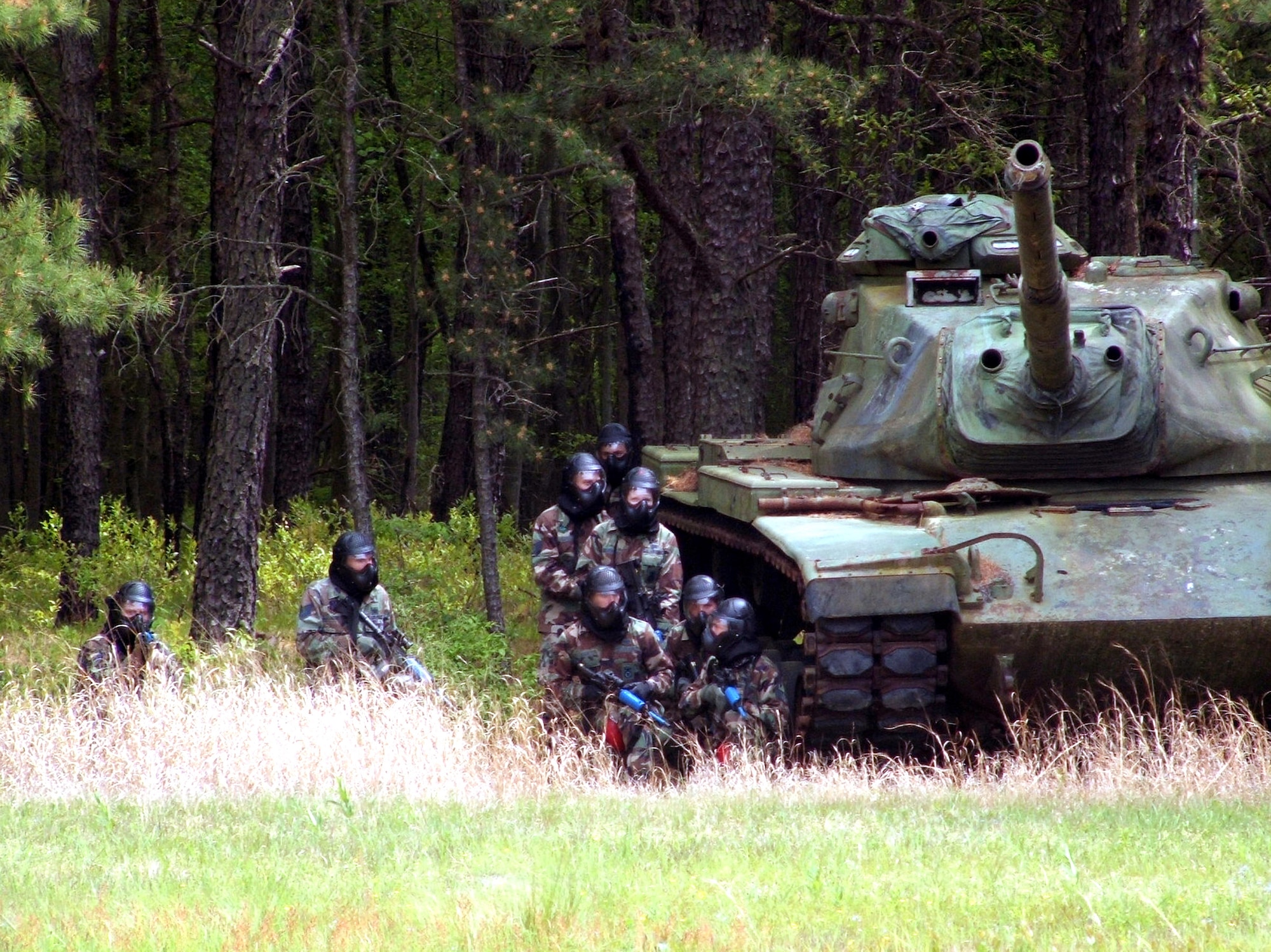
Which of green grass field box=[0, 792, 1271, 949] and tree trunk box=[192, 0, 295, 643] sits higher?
tree trunk box=[192, 0, 295, 643]

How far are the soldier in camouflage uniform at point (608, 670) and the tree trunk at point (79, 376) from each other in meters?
6.02

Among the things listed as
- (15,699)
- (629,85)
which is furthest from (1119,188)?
(15,699)

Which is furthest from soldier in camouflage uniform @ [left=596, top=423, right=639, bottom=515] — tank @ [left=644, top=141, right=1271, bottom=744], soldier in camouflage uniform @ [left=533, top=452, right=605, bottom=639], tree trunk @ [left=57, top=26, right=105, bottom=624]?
tree trunk @ [left=57, top=26, right=105, bottom=624]

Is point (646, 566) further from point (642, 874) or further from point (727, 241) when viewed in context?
point (727, 241)

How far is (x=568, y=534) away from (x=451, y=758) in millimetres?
2123

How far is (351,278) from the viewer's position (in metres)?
11.1

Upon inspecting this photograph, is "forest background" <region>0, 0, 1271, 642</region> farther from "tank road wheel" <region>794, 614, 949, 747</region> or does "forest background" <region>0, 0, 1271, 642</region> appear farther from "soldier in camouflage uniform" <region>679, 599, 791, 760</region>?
"tank road wheel" <region>794, 614, 949, 747</region>

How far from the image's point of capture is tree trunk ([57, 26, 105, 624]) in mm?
13109

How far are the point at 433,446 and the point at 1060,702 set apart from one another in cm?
2754

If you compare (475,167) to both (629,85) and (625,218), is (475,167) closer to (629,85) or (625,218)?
(629,85)

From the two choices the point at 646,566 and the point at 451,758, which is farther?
the point at 646,566

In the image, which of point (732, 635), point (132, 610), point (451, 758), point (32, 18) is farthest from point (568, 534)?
point (32, 18)

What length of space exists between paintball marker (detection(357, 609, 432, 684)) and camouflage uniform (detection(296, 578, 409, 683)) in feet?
0.03

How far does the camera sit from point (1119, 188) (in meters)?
14.2
